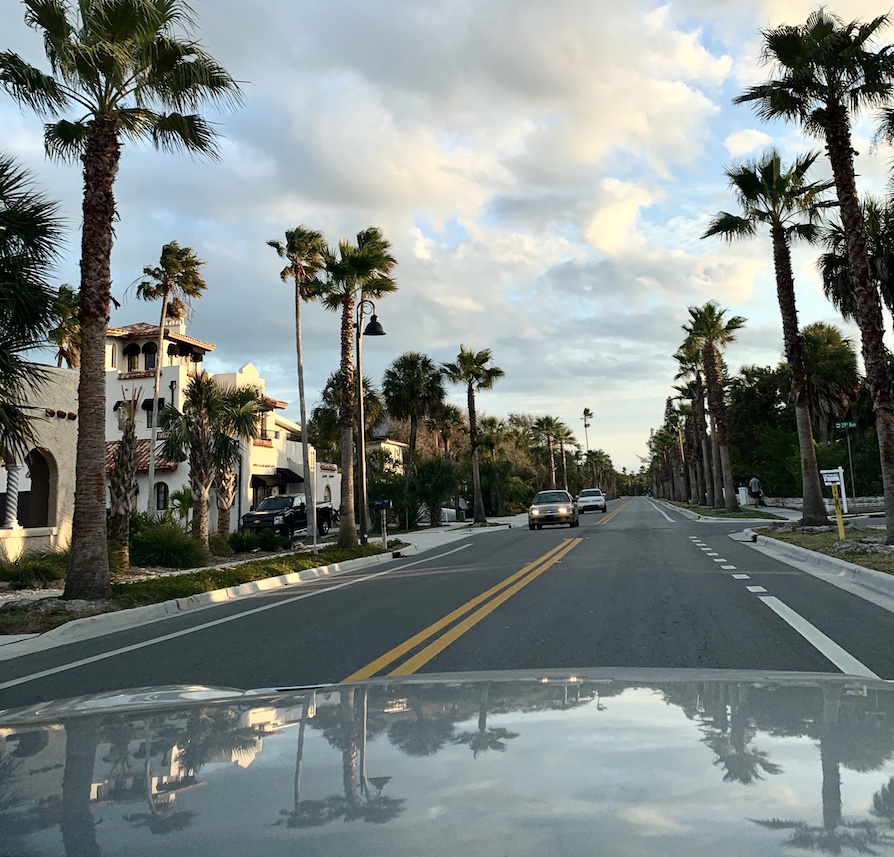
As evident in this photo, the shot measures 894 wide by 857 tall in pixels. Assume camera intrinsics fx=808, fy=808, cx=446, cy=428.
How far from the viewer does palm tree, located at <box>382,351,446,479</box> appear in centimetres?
4494

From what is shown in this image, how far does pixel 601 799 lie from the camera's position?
8.05 feet

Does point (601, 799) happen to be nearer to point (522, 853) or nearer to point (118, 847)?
point (522, 853)

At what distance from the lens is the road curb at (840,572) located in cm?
1123

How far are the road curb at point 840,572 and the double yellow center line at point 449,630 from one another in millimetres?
4780

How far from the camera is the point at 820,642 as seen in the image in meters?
7.57

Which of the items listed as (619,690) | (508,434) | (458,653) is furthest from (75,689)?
(508,434)

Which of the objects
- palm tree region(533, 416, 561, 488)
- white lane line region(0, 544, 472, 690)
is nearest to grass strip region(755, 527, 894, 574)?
white lane line region(0, 544, 472, 690)

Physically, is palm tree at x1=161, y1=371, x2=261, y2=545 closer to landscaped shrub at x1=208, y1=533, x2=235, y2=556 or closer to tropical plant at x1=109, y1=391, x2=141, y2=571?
landscaped shrub at x1=208, y1=533, x2=235, y2=556

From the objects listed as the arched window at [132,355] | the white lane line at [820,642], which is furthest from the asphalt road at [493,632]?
the arched window at [132,355]

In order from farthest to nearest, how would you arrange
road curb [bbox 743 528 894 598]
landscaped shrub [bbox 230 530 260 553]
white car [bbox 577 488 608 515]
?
white car [bbox 577 488 608 515] < landscaped shrub [bbox 230 530 260 553] < road curb [bbox 743 528 894 598]

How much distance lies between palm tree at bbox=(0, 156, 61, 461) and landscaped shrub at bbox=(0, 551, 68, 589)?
4110 millimetres

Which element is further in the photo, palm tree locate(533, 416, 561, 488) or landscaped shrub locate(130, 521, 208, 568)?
palm tree locate(533, 416, 561, 488)

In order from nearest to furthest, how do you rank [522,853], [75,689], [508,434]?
[522,853] → [75,689] → [508,434]

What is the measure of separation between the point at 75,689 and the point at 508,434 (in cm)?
7557
